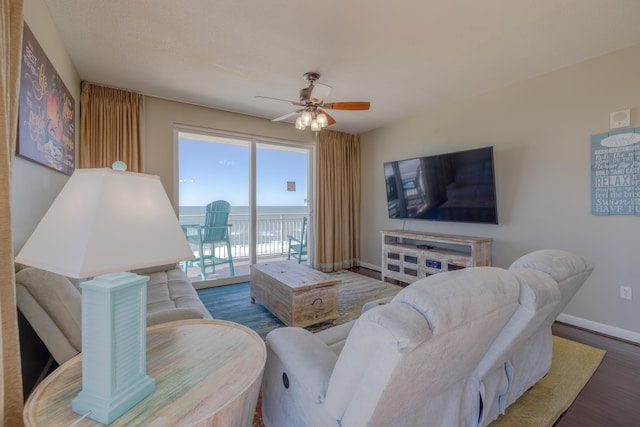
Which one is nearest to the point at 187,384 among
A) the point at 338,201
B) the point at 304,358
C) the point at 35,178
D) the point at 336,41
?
the point at 304,358

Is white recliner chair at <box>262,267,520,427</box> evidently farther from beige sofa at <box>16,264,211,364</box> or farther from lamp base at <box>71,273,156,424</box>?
beige sofa at <box>16,264,211,364</box>

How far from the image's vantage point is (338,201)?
493cm

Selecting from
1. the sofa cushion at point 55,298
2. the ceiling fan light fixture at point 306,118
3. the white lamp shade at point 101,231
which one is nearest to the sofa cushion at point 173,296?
the sofa cushion at point 55,298

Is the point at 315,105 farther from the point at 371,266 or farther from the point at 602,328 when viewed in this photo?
the point at 602,328

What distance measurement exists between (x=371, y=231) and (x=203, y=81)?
3.39m

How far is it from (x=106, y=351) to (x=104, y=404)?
5.3 inches

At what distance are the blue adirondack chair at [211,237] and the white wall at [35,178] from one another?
1.78m

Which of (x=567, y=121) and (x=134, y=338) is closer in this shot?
(x=134, y=338)

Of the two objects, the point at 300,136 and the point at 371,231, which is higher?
the point at 300,136

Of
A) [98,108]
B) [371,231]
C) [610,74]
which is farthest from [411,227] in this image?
[98,108]

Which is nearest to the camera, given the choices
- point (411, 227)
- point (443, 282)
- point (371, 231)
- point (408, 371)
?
point (408, 371)

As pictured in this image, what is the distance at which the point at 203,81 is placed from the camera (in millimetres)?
2994

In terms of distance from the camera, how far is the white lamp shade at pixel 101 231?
70cm

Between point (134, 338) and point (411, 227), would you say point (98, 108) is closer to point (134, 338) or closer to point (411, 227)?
point (134, 338)
